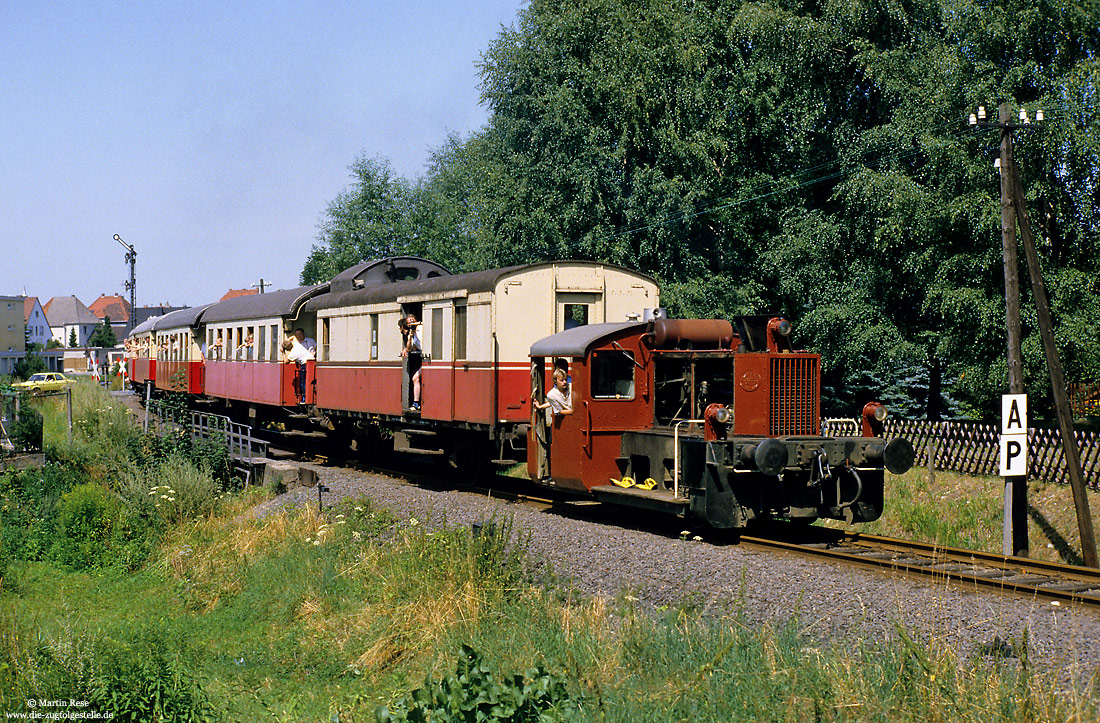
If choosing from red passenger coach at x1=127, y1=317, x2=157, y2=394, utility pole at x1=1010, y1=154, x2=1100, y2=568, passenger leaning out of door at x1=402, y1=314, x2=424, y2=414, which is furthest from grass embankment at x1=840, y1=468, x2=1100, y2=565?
red passenger coach at x1=127, y1=317, x2=157, y2=394

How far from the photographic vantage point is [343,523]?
12.5 metres

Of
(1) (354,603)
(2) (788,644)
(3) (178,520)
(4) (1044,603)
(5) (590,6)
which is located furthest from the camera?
(5) (590,6)

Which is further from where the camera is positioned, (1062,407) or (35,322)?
(35,322)

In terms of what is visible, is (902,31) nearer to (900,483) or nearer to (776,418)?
(900,483)

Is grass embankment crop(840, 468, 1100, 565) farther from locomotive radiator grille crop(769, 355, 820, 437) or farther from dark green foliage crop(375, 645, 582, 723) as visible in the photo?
dark green foliage crop(375, 645, 582, 723)

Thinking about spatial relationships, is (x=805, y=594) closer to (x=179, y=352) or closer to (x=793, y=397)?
(x=793, y=397)

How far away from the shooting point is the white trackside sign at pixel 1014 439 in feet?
44.2

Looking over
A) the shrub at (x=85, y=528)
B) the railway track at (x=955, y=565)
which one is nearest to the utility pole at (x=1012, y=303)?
the railway track at (x=955, y=565)

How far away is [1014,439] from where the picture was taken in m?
13.6

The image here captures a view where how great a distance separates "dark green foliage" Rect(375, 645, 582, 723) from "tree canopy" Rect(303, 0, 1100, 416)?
1624 cm

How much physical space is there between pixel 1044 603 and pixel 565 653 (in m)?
4.39

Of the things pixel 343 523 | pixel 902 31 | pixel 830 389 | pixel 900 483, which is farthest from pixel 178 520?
pixel 902 31

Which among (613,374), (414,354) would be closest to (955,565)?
(613,374)

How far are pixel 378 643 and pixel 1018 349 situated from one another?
37.8 feet
